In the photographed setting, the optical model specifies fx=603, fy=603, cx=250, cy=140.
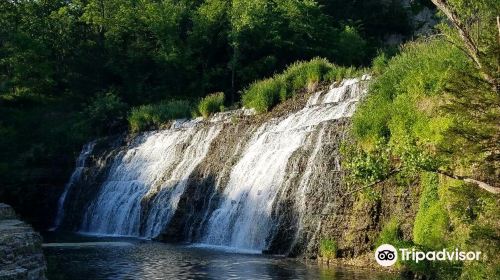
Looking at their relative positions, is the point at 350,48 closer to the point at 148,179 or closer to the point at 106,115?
the point at 106,115

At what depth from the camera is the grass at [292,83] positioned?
29.3m

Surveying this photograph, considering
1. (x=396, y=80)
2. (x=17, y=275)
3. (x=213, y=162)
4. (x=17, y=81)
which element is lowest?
(x=17, y=275)

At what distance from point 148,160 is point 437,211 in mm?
19262

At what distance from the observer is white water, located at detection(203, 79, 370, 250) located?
20312 millimetres

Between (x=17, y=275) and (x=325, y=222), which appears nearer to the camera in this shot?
(x=17, y=275)

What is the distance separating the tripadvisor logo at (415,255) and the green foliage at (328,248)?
152 centimetres

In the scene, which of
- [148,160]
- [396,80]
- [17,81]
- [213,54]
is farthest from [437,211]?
[17,81]

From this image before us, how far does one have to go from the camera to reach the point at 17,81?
47562 millimetres

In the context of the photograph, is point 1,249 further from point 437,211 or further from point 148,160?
point 148,160

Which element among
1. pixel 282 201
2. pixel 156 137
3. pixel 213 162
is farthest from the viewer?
pixel 156 137

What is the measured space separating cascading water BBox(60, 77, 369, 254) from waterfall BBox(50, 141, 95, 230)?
367cm

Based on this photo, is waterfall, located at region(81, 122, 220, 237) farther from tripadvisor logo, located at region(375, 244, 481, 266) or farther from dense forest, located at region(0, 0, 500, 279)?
tripadvisor logo, located at region(375, 244, 481, 266)

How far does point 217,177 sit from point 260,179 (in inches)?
121

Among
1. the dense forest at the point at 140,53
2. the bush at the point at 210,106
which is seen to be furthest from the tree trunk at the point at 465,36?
the dense forest at the point at 140,53
